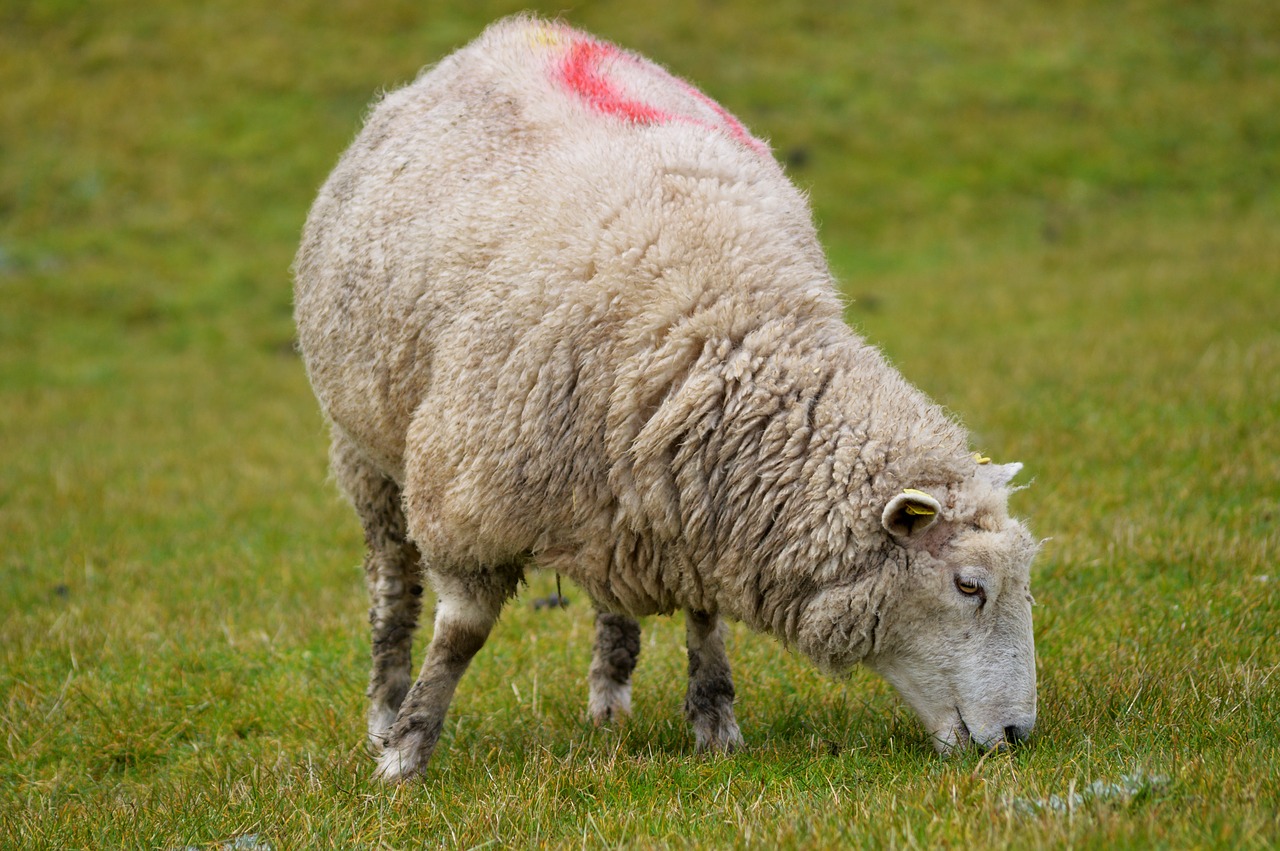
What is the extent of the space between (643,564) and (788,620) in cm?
49

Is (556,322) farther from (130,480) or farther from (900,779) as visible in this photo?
(130,480)

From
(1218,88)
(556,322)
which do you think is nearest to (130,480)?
(556,322)

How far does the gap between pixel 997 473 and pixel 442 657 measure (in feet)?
6.45

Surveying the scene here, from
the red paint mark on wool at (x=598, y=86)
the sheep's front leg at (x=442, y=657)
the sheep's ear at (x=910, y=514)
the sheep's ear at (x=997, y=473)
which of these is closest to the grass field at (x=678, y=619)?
the sheep's front leg at (x=442, y=657)

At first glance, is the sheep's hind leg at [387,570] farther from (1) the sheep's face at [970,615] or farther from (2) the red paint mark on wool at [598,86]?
(1) the sheep's face at [970,615]

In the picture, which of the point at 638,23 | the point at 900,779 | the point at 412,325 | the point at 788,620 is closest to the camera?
the point at 900,779

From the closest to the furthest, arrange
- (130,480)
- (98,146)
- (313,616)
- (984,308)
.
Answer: (313,616) < (130,480) < (984,308) < (98,146)

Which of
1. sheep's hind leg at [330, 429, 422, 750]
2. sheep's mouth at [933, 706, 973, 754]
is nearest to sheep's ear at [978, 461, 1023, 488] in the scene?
sheep's mouth at [933, 706, 973, 754]

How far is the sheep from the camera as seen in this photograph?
3.82m

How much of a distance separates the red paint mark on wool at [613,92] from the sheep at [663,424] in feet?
0.05

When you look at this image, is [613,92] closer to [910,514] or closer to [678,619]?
[910,514]

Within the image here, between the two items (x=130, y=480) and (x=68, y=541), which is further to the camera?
(x=130, y=480)

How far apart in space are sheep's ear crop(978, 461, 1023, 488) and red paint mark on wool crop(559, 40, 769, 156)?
1.54 metres

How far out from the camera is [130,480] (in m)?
9.62
